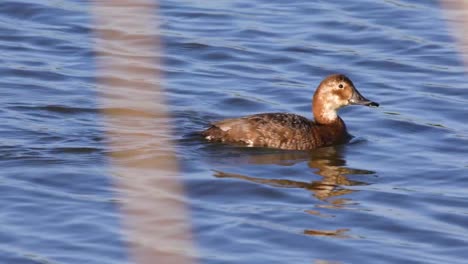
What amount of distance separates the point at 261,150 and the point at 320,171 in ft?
2.16

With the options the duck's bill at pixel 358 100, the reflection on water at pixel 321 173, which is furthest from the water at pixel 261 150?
the duck's bill at pixel 358 100

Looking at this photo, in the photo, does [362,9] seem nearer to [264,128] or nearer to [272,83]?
[272,83]

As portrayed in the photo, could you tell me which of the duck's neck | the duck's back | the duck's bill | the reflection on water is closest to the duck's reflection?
the reflection on water

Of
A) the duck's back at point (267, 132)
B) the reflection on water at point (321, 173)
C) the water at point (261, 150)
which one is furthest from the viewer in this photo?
the duck's back at point (267, 132)

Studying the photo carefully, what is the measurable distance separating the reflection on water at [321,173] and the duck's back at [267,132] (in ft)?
0.37

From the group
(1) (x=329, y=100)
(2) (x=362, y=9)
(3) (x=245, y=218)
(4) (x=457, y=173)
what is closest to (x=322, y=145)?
(1) (x=329, y=100)

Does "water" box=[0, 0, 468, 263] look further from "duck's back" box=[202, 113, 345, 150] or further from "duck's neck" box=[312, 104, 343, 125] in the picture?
"duck's neck" box=[312, 104, 343, 125]

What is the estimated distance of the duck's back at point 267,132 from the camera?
1027cm

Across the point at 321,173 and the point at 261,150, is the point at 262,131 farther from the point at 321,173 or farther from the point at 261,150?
the point at 321,173

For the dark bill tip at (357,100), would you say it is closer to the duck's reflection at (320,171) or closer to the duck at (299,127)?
the duck at (299,127)

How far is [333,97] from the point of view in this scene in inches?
442

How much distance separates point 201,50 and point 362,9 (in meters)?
2.79

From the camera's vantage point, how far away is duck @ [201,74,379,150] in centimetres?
1028

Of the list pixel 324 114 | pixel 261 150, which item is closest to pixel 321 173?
pixel 261 150
